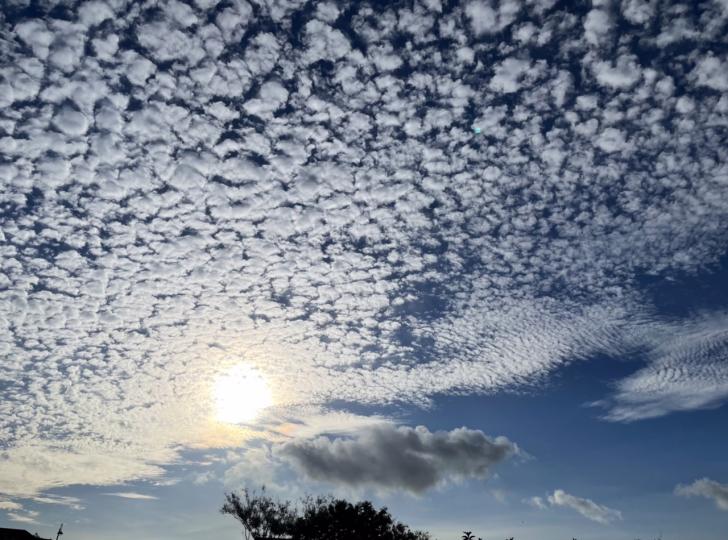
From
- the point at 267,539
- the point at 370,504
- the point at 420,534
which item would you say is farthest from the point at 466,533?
the point at 267,539

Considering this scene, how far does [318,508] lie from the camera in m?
62.9

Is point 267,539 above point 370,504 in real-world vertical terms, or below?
below

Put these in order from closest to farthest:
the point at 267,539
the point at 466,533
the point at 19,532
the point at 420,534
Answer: the point at 267,539, the point at 420,534, the point at 19,532, the point at 466,533

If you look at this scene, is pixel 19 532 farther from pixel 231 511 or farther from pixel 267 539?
pixel 267 539

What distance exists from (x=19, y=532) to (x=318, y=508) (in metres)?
44.2

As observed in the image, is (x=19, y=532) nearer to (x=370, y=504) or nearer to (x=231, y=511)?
(x=231, y=511)

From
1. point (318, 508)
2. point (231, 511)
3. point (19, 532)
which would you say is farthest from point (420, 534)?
point (19, 532)

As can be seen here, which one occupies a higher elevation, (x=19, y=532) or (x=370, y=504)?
(x=370, y=504)

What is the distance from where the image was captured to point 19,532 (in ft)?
237

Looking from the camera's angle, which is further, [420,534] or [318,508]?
[420,534]

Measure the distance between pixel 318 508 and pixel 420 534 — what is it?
14.7m

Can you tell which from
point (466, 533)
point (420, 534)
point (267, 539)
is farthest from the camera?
point (466, 533)

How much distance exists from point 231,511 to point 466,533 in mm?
38674

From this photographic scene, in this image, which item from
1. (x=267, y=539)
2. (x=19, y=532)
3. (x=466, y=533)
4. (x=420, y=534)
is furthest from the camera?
(x=466, y=533)
